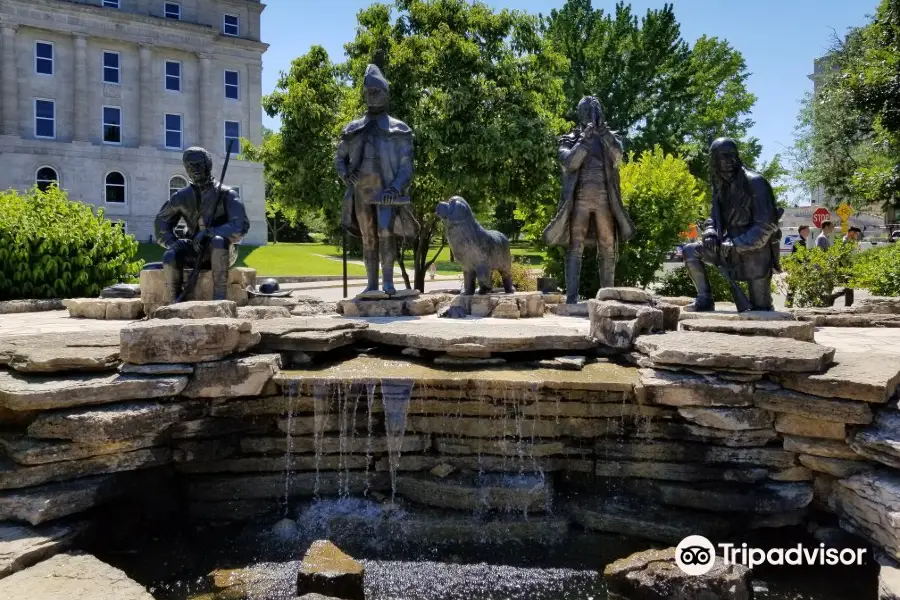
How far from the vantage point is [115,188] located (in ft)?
98.8

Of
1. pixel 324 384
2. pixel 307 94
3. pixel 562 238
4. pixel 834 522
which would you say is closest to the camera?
pixel 834 522

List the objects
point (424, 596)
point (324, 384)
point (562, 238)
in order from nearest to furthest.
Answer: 1. point (424, 596)
2. point (324, 384)
3. point (562, 238)

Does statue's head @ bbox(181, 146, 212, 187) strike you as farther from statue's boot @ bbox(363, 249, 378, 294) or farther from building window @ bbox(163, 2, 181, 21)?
building window @ bbox(163, 2, 181, 21)

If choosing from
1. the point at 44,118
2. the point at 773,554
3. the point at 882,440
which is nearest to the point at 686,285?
the point at 773,554

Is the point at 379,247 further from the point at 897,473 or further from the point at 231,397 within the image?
the point at 897,473

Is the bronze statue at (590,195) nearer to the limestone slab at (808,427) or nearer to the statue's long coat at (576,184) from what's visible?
the statue's long coat at (576,184)

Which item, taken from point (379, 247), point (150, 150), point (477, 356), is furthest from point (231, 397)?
point (150, 150)

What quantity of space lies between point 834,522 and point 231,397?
4.32 m

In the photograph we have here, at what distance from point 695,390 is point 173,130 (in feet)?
104

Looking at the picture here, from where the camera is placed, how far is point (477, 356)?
505 cm

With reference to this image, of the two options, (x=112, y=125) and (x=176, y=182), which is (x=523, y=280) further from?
(x=112, y=125)

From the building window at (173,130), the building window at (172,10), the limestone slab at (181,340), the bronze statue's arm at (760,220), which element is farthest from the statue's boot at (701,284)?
the building window at (172,10)

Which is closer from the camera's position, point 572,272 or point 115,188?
point 572,272

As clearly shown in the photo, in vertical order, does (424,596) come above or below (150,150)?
below
